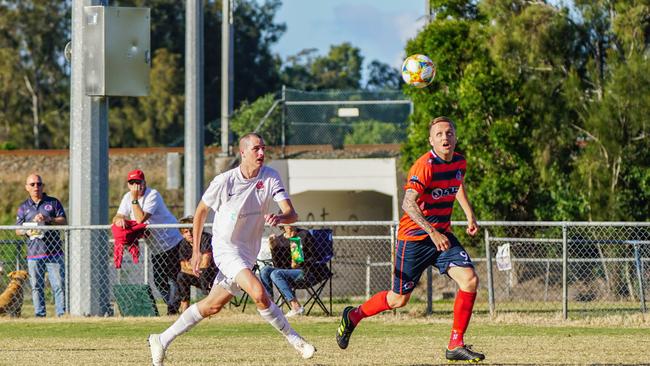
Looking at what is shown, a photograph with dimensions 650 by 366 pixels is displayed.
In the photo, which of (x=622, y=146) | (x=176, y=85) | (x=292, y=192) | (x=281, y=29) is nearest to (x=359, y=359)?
(x=622, y=146)

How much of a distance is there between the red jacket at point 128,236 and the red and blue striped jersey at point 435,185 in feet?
21.2

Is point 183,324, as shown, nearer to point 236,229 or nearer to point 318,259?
point 236,229

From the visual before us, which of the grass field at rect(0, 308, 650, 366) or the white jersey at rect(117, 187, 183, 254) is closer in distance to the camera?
the grass field at rect(0, 308, 650, 366)

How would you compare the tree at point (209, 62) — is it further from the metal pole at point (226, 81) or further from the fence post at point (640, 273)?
the fence post at point (640, 273)

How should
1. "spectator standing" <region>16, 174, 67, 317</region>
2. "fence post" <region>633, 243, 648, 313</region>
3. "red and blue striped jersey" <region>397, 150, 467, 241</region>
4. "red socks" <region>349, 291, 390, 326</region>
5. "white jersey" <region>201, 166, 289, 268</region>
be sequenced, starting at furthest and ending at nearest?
"fence post" <region>633, 243, 648, 313</region>
"spectator standing" <region>16, 174, 67, 317</region>
"red socks" <region>349, 291, 390, 326</region>
"red and blue striped jersey" <region>397, 150, 467, 241</region>
"white jersey" <region>201, 166, 289, 268</region>

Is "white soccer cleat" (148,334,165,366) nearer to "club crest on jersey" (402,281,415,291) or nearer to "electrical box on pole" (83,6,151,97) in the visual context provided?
"club crest on jersey" (402,281,415,291)

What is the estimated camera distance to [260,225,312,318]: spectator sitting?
16656 mm

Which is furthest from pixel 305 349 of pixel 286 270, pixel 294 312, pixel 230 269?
pixel 286 270

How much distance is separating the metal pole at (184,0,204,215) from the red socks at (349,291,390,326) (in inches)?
463

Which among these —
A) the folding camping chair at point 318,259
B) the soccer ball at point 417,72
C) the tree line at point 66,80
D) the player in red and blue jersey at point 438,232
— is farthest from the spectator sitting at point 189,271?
the tree line at point 66,80

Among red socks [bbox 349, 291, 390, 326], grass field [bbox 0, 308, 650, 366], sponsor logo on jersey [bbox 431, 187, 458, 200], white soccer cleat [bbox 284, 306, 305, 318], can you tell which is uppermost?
sponsor logo on jersey [bbox 431, 187, 458, 200]

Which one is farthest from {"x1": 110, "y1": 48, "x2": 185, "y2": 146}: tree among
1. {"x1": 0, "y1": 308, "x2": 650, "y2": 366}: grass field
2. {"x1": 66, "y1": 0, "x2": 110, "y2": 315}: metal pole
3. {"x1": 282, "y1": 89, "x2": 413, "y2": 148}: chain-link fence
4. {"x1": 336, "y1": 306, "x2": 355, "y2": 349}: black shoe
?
{"x1": 336, "y1": 306, "x2": 355, "y2": 349}: black shoe

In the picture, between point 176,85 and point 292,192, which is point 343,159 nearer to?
point 292,192

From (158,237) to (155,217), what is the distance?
0.91 feet
